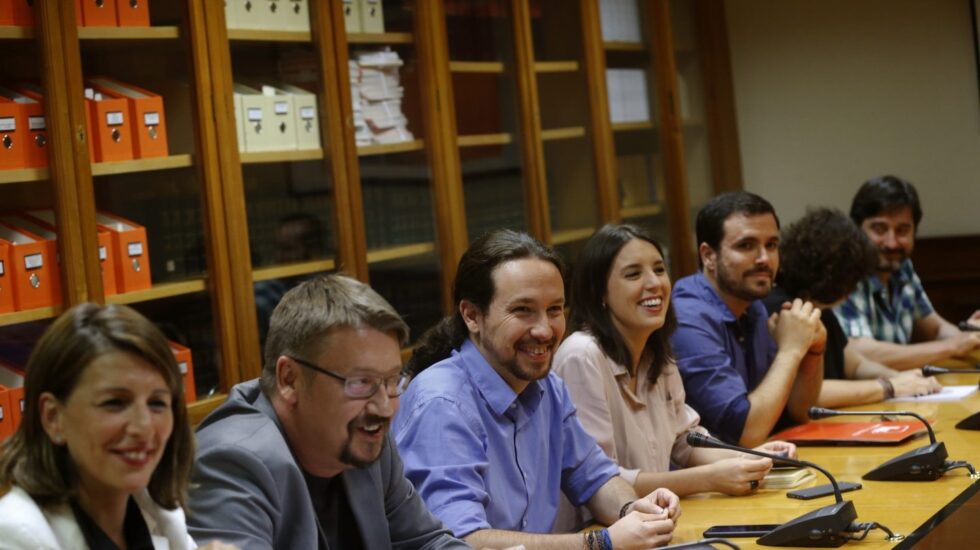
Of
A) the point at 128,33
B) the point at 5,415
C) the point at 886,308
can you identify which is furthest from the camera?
the point at 886,308

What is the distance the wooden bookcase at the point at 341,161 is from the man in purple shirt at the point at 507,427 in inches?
39.6

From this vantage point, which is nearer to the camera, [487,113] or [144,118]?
[144,118]

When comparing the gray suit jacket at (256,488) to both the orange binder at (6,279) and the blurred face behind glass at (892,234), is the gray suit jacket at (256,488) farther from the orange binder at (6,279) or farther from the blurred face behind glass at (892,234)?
the blurred face behind glass at (892,234)

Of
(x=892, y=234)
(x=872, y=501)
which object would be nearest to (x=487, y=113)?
(x=892, y=234)

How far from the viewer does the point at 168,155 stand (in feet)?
11.3

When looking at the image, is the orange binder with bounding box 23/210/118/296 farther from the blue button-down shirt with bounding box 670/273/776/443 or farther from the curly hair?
the curly hair

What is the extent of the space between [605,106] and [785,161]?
1463mm

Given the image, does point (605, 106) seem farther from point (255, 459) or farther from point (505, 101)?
point (255, 459)

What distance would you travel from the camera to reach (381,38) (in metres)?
4.12

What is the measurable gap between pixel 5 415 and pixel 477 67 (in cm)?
217

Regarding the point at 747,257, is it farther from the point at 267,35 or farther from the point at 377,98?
the point at 267,35

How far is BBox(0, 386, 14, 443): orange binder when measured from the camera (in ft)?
9.88

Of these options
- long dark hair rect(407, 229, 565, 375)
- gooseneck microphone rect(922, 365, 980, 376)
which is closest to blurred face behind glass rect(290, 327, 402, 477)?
long dark hair rect(407, 229, 565, 375)

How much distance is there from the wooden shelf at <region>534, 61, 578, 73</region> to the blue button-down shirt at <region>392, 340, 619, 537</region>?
2.29 m
